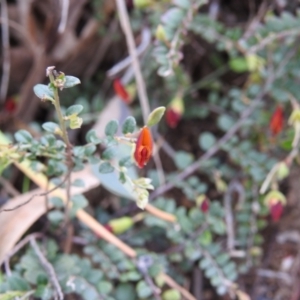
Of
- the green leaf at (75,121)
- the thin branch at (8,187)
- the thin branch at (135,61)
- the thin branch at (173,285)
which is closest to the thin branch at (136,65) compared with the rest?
the thin branch at (135,61)

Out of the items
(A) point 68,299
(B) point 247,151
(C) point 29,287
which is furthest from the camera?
(B) point 247,151

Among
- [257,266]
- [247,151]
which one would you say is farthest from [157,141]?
[257,266]

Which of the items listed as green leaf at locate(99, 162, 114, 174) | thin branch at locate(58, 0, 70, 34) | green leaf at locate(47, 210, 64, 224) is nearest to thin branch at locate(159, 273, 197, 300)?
green leaf at locate(47, 210, 64, 224)

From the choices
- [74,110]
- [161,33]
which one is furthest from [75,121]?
[161,33]

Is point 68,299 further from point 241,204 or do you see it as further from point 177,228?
point 241,204

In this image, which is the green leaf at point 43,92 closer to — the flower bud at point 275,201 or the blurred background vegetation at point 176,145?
the blurred background vegetation at point 176,145

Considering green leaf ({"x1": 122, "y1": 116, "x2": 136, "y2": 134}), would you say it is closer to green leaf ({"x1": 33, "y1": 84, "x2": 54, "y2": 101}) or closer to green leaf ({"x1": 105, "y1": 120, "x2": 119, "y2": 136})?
green leaf ({"x1": 105, "y1": 120, "x2": 119, "y2": 136})

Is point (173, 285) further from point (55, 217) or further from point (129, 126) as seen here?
point (129, 126)

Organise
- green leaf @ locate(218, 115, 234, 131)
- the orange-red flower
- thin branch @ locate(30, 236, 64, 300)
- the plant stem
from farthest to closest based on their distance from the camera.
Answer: green leaf @ locate(218, 115, 234, 131) < thin branch @ locate(30, 236, 64, 300) < the orange-red flower < the plant stem
